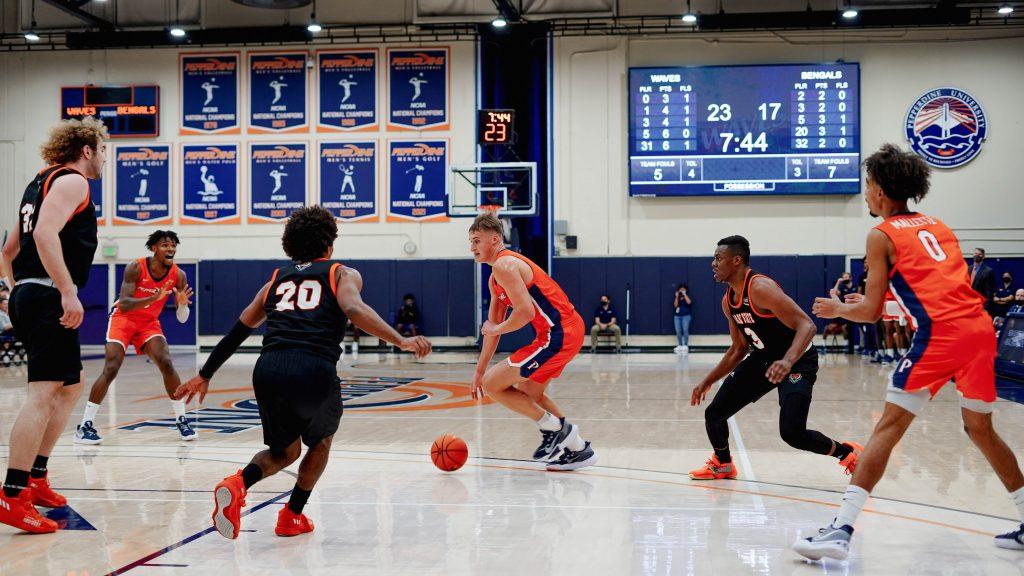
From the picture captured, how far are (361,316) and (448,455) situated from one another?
6.91 feet

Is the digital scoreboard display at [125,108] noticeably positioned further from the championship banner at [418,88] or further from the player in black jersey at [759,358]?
A: the player in black jersey at [759,358]

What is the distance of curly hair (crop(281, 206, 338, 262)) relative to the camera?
431 centimetres

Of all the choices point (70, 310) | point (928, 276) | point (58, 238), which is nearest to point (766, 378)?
point (928, 276)

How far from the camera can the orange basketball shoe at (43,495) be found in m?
4.90

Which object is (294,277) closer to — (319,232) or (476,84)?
(319,232)

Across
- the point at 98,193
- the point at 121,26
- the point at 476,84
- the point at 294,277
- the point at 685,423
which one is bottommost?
the point at 685,423

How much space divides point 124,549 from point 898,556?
346cm

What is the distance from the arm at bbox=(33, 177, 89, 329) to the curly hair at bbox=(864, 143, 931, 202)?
374 centimetres

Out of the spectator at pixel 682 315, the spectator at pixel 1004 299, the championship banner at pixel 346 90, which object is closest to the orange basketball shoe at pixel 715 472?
the spectator at pixel 1004 299

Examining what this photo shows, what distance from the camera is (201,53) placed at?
21.7 meters

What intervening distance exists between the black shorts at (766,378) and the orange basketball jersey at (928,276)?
150cm

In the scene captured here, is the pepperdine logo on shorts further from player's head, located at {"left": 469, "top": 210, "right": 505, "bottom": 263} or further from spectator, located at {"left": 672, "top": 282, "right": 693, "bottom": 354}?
spectator, located at {"left": 672, "top": 282, "right": 693, "bottom": 354}

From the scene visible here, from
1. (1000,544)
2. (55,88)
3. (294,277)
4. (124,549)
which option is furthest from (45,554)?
(55,88)

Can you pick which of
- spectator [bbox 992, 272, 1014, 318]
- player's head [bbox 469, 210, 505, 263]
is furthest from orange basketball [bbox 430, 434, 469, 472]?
spectator [bbox 992, 272, 1014, 318]
